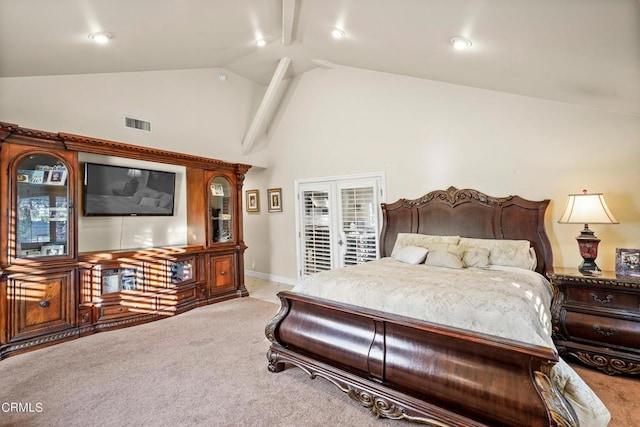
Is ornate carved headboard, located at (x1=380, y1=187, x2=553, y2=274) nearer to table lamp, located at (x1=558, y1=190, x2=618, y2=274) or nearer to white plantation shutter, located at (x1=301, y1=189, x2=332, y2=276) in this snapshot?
table lamp, located at (x1=558, y1=190, x2=618, y2=274)

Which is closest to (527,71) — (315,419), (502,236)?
(502,236)

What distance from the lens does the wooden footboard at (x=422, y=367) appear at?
60.4 inches

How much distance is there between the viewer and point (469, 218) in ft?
12.5

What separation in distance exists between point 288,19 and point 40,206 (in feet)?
11.5

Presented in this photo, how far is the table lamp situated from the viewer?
275cm

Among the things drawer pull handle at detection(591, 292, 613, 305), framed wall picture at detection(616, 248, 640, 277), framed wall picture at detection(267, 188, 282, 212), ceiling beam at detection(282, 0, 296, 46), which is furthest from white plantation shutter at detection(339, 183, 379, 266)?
framed wall picture at detection(616, 248, 640, 277)

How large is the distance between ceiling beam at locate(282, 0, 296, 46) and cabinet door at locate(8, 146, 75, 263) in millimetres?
2990

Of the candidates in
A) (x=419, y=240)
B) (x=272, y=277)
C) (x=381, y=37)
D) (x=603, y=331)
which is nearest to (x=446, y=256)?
(x=419, y=240)

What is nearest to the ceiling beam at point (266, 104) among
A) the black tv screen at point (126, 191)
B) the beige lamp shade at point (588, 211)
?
the black tv screen at point (126, 191)

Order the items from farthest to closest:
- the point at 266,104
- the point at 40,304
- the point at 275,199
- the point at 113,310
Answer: the point at 275,199 < the point at 266,104 < the point at 113,310 < the point at 40,304

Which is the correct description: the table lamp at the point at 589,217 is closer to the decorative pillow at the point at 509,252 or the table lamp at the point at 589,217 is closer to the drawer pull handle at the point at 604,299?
the drawer pull handle at the point at 604,299

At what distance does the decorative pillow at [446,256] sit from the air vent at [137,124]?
4370mm

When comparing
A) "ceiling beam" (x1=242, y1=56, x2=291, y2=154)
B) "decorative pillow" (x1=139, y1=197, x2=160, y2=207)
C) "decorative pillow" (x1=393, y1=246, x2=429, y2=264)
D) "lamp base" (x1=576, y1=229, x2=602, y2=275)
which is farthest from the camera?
"ceiling beam" (x1=242, y1=56, x2=291, y2=154)

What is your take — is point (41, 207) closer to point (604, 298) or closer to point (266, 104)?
point (266, 104)
